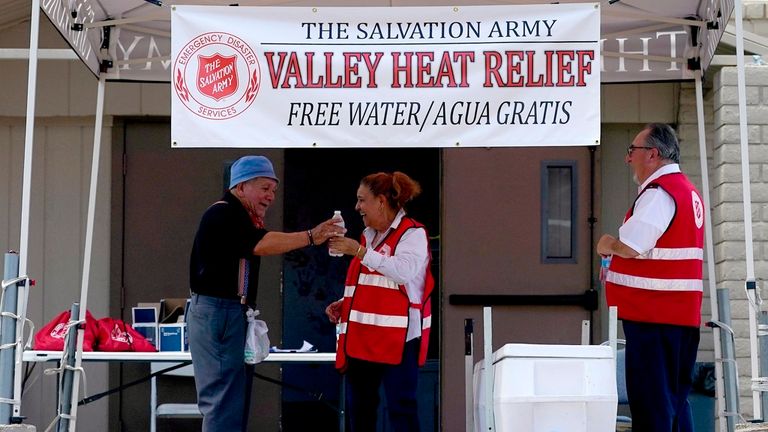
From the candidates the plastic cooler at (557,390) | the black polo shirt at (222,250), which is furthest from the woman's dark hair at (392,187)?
the plastic cooler at (557,390)

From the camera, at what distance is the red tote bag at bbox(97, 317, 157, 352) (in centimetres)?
755

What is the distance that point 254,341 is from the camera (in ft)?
21.6

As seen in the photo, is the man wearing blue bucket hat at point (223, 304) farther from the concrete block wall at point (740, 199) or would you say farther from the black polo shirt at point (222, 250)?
the concrete block wall at point (740, 199)

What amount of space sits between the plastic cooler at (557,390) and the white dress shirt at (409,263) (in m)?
0.97

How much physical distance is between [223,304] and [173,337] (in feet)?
5.04

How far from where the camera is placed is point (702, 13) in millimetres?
7277

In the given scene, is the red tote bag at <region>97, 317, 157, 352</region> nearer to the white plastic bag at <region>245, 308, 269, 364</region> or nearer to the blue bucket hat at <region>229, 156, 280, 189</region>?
the white plastic bag at <region>245, 308, 269, 364</region>

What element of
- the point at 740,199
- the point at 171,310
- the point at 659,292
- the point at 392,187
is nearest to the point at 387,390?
the point at 392,187

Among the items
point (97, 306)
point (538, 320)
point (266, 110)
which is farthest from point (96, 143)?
point (538, 320)

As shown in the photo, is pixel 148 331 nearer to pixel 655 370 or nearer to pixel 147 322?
pixel 147 322

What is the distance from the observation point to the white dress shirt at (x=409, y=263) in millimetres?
6492

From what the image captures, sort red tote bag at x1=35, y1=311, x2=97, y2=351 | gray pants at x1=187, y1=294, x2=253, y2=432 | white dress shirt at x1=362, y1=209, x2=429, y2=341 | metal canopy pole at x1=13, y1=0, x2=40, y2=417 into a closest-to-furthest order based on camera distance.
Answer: metal canopy pole at x1=13, y1=0, x2=40, y2=417 → gray pants at x1=187, y1=294, x2=253, y2=432 → white dress shirt at x1=362, y1=209, x2=429, y2=341 → red tote bag at x1=35, y1=311, x2=97, y2=351

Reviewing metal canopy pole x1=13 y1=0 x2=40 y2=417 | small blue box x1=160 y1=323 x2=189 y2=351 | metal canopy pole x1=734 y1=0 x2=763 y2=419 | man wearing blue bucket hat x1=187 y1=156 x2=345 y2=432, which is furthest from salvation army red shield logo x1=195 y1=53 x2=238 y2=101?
metal canopy pole x1=734 y1=0 x2=763 y2=419

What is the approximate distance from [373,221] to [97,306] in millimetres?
3160
